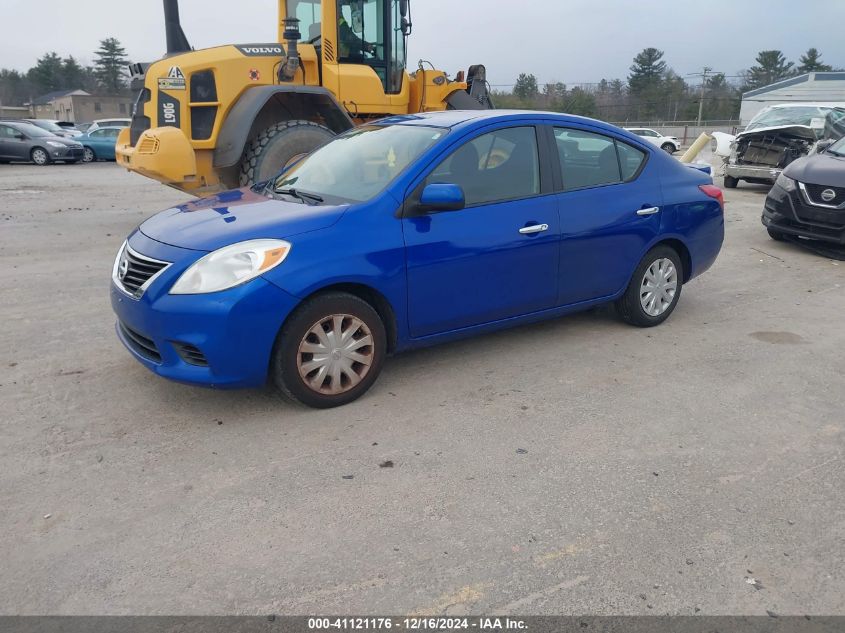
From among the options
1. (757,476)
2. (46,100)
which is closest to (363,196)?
(757,476)

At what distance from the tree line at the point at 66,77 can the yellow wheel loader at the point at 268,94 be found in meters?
92.2

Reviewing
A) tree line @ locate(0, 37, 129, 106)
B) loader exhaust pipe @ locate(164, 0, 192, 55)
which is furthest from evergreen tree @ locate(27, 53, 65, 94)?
loader exhaust pipe @ locate(164, 0, 192, 55)

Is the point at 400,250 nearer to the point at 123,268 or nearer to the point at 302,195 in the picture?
the point at 302,195

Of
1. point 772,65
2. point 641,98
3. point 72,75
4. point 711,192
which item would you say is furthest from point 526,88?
point 72,75

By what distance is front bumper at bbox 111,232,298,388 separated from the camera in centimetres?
366

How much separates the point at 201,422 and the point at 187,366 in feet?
1.11

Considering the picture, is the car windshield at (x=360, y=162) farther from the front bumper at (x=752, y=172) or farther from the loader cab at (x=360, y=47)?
the front bumper at (x=752, y=172)

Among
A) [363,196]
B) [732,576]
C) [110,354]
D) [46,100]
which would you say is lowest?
[732,576]

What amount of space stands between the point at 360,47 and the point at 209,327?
7236 mm

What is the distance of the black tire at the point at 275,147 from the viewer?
28.8 feet

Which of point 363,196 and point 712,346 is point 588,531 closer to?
point 363,196

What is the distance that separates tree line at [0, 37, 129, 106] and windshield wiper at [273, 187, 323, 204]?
3837 inches

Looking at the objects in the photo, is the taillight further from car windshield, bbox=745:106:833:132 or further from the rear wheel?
the rear wheel

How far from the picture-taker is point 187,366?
12.4 feet
